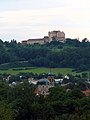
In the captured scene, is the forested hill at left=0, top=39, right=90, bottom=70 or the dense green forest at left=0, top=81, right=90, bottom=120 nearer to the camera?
the dense green forest at left=0, top=81, right=90, bottom=120

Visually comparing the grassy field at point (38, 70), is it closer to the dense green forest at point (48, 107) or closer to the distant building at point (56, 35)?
the distant building at point (56, 35)

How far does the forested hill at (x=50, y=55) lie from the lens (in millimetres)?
117250

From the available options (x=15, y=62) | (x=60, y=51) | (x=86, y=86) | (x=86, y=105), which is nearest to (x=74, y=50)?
(x=60, y=51)

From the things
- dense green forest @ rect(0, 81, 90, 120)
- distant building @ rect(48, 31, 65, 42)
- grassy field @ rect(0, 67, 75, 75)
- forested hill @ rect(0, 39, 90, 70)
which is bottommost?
dense green forest @ rect(0, 81, 90, 120)

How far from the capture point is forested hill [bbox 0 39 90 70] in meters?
117

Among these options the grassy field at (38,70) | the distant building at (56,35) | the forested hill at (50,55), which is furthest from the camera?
the distant building at (56,35)

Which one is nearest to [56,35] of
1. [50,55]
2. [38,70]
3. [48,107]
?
[50,55]

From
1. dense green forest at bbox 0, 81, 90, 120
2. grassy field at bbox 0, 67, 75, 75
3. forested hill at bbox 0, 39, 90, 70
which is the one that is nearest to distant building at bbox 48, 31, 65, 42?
forested hill at bbox 0, 39, 90, 70

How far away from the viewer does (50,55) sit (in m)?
123

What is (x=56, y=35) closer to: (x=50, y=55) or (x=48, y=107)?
(x=50, y=55)

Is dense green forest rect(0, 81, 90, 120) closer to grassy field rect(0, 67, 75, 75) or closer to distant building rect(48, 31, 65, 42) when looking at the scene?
grassy field rect(0, 67, 75, 75)

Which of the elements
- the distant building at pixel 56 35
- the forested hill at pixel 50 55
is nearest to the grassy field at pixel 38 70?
the forested hill at pixel 50 55

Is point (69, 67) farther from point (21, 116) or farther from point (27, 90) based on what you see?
point (21, 116)

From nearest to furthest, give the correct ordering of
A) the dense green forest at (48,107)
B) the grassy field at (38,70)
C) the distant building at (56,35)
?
the dense green forest at (48,107), the grassy field at (38,70), the distant building at (56,35)
